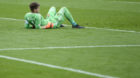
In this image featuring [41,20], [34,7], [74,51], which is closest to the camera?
[74,51]

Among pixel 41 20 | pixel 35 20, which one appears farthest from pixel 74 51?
pixel 41 20

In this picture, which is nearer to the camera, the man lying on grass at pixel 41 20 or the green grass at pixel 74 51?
the green grass at pixel 74 51

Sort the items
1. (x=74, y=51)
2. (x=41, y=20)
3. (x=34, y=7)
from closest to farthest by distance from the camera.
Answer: (x=74, y=51) < (x=34, y=7) < (x=41, y=20)

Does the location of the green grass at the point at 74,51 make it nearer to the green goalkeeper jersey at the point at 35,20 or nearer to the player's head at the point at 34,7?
the green goalkeeper jersey at the point at 35,20

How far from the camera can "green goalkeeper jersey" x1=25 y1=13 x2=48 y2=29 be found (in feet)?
40.7

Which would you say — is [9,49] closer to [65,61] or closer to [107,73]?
[65,61]

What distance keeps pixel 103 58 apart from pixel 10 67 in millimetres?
1670

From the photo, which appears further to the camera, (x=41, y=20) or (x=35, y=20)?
(x=41, y=20)

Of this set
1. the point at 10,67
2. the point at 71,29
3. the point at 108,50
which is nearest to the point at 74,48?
the point at 108,50

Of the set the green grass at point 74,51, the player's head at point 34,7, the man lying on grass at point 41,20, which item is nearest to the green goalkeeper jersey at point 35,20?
the man lying on grass at point 41,20

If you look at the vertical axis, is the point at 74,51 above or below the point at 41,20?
above

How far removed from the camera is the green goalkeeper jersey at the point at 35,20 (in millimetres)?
12398

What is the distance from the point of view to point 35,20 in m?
12.5

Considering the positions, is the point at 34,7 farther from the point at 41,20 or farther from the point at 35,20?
the point at 41,20
